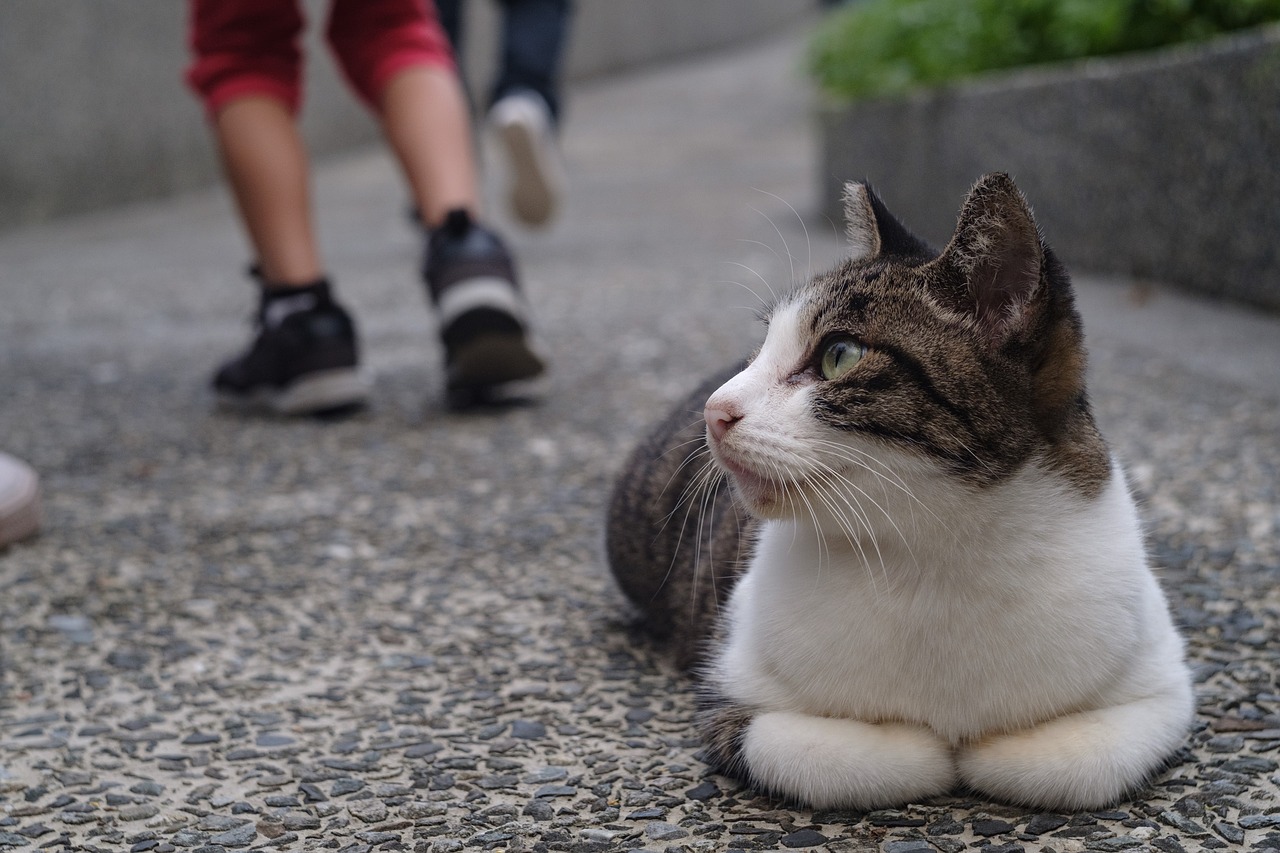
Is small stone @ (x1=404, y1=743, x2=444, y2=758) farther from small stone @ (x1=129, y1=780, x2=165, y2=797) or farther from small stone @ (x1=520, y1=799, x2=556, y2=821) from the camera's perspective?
small stone @ (x1=129, y1=780, x2=165, y2=797)

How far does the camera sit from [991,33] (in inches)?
215

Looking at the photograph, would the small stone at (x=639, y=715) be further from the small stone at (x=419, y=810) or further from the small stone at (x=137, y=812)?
the small stone at (x=137, y=812)

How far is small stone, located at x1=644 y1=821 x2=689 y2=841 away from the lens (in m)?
1.51

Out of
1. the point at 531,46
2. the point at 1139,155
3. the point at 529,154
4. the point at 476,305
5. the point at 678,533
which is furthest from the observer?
the point at 531,46

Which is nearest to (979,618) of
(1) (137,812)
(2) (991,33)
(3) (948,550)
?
(3) (948,550)

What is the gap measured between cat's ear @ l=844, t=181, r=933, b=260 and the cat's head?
0.15 m

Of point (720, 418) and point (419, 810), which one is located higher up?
point (720, 418)

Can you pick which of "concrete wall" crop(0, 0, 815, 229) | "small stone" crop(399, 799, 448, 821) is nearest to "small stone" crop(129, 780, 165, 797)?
"small stone" crop(399, 799, 448, 821)

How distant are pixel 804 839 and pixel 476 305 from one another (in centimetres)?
208

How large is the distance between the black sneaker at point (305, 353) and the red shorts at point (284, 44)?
1.73 feet

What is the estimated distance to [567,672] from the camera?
1997mm

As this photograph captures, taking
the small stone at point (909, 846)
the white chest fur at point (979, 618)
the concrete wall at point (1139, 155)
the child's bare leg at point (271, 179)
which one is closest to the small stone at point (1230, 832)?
the white chest fur at point (979, 618)

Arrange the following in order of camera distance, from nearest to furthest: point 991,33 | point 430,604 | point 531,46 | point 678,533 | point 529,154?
point 678,533, point 430,604, point 529,154, point 531,46, point 991,33

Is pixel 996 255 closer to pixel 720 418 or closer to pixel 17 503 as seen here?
pixel 720 418
